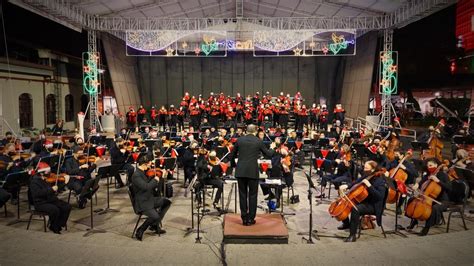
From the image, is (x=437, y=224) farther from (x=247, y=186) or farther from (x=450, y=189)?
(x=247, y=186)

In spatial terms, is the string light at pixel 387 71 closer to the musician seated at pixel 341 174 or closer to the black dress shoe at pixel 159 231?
the musician seated at pixel 341 174

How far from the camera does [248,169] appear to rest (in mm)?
6680

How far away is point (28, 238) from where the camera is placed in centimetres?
643

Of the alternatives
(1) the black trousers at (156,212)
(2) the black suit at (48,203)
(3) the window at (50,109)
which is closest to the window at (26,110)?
(3) the window at (50,109)

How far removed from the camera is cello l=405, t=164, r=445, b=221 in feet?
23.9

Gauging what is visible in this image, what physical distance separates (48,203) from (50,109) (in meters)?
19.2

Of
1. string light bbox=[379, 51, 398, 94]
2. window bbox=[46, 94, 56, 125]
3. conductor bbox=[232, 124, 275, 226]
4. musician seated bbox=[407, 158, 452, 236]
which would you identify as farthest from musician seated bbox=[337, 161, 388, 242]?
window bbox=[46, 94, 56, 125]

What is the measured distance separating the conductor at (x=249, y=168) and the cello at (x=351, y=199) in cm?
159

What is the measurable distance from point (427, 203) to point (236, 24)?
21869 millimetres

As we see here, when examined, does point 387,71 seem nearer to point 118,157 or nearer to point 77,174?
point 118,157

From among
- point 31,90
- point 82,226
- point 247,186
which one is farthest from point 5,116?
point 247,186

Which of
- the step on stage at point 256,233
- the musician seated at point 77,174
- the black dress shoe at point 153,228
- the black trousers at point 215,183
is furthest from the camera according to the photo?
the musician seated at point 77,174

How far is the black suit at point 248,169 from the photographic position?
669 centimetres

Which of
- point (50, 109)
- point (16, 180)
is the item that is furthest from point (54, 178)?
point (50, 109)
